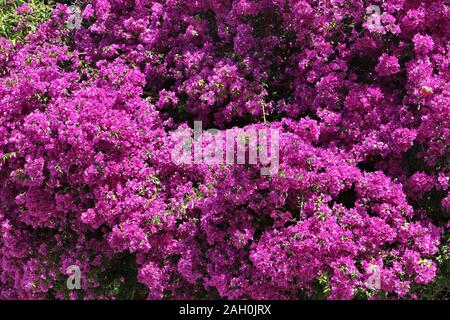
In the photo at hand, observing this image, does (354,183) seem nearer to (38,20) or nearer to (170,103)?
(170,103)

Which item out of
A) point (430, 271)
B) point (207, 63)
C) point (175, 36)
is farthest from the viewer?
point (175, 36)

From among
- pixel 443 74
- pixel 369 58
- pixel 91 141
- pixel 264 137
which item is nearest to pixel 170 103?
pixel 91 141

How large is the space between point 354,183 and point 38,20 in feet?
10.9

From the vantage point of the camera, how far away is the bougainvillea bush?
388 cm

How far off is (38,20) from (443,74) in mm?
3616

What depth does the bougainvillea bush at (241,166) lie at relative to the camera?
388 cm

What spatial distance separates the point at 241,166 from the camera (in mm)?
3896

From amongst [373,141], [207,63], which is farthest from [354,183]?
[207,63]

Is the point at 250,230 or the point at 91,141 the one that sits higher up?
the point at 91,141

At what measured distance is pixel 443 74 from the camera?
13.9 ft
